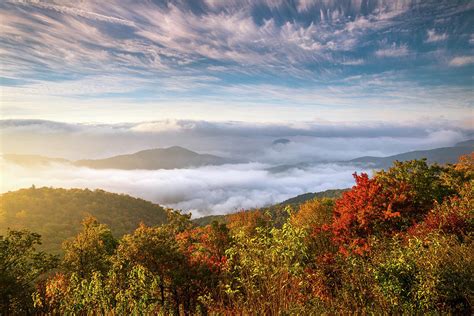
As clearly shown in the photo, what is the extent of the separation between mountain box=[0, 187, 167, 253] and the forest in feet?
190

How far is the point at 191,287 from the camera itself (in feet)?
62.7

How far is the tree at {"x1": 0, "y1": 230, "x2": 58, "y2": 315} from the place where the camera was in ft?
45.8

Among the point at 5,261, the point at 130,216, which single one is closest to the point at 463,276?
the point at 5,261

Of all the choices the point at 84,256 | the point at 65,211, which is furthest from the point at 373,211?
the point at 65,211

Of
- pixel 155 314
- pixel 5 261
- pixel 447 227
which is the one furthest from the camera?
pixel 447 227

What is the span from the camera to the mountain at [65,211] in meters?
84.4

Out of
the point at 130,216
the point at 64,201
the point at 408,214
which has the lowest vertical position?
the point at 130,216

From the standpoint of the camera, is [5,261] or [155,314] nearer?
[155,314]

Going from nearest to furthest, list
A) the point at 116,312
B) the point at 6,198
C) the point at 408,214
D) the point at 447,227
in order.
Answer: the point at 116,312, the point at 447,227, the point at 408,214, the point at 6,198

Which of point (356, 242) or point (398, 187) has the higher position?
point (398, 187)

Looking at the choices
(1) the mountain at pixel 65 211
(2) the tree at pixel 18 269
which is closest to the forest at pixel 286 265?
(2) the tree at pixel 18 269

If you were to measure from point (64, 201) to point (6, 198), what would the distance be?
17130 mm

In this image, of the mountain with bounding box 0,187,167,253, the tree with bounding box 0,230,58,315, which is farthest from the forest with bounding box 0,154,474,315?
the mountain with bounding box 0,187,167,253

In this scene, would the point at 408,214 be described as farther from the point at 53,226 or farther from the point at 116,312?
the point at 53,226
